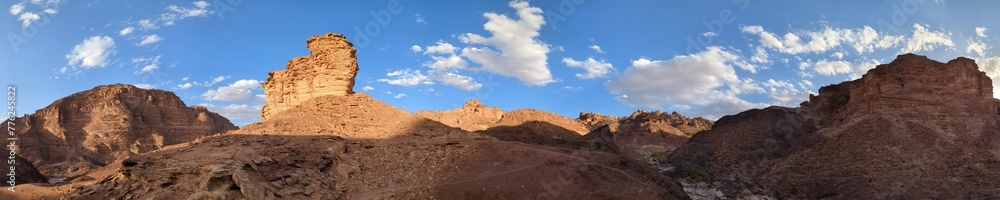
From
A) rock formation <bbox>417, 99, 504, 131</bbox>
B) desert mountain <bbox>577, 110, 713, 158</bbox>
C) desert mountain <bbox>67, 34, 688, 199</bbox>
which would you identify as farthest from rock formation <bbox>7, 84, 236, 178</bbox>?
desert mountain <bbox>577, 110, 713, 158</bbox>

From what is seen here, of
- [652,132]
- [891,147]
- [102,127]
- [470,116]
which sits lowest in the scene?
[891,147]

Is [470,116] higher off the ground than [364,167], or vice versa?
[470,116]

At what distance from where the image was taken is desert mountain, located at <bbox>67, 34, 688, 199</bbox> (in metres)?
14.6

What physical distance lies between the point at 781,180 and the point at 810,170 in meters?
1.28

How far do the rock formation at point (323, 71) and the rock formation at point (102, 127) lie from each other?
1390 inches

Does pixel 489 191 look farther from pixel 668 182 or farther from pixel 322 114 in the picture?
pixel 322 114

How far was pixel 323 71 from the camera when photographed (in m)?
27.8

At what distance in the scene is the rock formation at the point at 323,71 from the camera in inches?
1085

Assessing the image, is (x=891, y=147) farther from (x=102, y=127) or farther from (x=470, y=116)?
(x=102, y=127)

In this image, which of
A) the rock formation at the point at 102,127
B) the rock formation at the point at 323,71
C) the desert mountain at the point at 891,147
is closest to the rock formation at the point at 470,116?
the rock formation at the point at 323,71

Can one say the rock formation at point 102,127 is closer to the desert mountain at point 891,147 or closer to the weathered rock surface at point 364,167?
the weathered rock surface at point 364,167

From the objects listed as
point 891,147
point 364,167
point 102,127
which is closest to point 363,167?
point 364,167

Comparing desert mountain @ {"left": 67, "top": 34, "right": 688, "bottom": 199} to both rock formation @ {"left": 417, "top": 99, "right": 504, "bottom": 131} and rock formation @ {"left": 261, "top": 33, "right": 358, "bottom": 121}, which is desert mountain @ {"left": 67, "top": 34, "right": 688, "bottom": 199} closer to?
rock formation @ {"left": 261, "top": 33, "right": 358, "bottom": 121}

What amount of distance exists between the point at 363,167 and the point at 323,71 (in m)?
9.43
